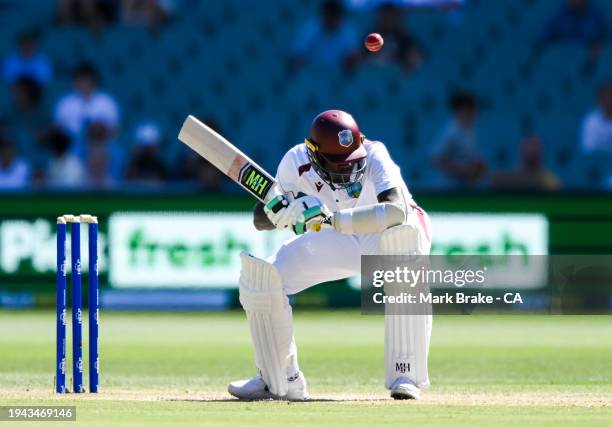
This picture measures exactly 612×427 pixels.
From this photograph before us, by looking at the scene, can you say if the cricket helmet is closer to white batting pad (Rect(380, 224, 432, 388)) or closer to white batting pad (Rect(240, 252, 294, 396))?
white batting pad (Rect(380, 224, 432, 388))

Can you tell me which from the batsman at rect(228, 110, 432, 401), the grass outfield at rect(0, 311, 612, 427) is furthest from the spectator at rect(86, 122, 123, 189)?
the batsman at rect(228, 110, 432, 401)

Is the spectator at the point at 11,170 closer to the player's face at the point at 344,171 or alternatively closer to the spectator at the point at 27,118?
the spectator at the point at 27,118

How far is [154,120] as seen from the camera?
50.6ft

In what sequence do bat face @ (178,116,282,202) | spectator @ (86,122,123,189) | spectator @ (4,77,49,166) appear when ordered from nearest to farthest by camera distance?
bat face @ (178,116,282,202), spectator @ (86,122,123,189), spectator @ (4,77,49,166)

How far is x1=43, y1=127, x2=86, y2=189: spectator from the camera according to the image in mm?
13766

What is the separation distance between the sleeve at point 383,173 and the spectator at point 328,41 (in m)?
8.30

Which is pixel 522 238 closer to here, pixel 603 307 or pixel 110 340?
pixel 603 307

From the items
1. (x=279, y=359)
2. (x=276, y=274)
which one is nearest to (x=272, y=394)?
(x=279, y=359)

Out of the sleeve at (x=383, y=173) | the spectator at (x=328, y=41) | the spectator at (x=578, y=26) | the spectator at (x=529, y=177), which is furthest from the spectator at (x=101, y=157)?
the sleeve at (x=383, y=173)

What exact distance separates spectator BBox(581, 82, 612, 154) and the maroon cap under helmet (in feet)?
25.3

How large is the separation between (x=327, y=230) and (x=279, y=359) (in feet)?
2.36

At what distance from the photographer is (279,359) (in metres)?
7.03

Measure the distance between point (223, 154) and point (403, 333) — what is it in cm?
133

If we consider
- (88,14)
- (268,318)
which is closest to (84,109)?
(88,14)
